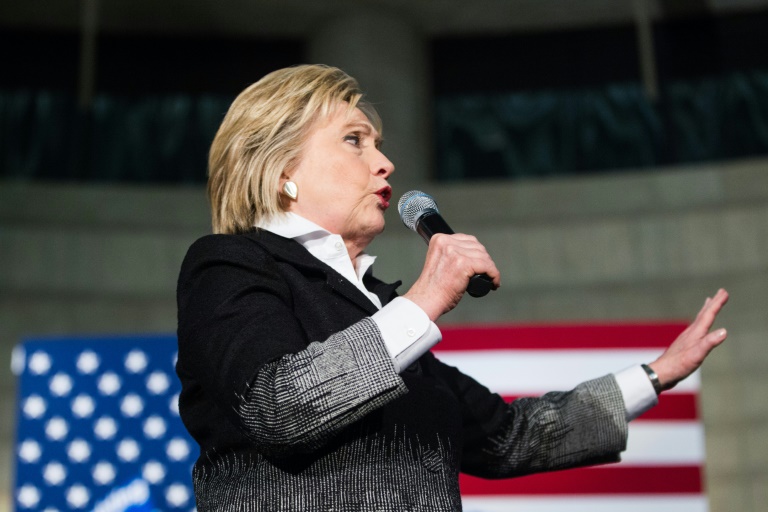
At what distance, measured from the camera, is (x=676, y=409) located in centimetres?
315

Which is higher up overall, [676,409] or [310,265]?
[310,265]

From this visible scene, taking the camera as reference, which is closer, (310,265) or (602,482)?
(310,265)

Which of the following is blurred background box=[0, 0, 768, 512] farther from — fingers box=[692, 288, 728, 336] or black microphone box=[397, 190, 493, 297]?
black microphone box=[397, 190, 493, 297]

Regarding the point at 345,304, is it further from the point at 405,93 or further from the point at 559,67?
the point at 559,67

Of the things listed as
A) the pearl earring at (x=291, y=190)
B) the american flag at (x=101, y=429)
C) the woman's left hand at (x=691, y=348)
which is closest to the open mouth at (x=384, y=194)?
the pearl earring at (x=291, y=190)

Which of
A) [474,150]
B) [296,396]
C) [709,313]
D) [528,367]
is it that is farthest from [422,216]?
[474,150]

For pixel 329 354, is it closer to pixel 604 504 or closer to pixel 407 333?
pixel 407 333

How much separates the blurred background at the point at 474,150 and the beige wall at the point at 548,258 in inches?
0.4

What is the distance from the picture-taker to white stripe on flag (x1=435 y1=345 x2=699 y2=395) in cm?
324

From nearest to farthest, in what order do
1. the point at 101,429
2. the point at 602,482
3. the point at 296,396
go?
the point at 296,396, the point at 602,482, the point at 101,429

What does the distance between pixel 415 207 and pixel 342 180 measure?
115mm

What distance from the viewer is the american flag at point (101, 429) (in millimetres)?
3109

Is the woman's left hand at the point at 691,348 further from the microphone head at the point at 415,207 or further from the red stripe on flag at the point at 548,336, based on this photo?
the red stripe on flag at the point at 548,336

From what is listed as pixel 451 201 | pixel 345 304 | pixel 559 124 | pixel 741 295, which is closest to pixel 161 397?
pixel 345 304
